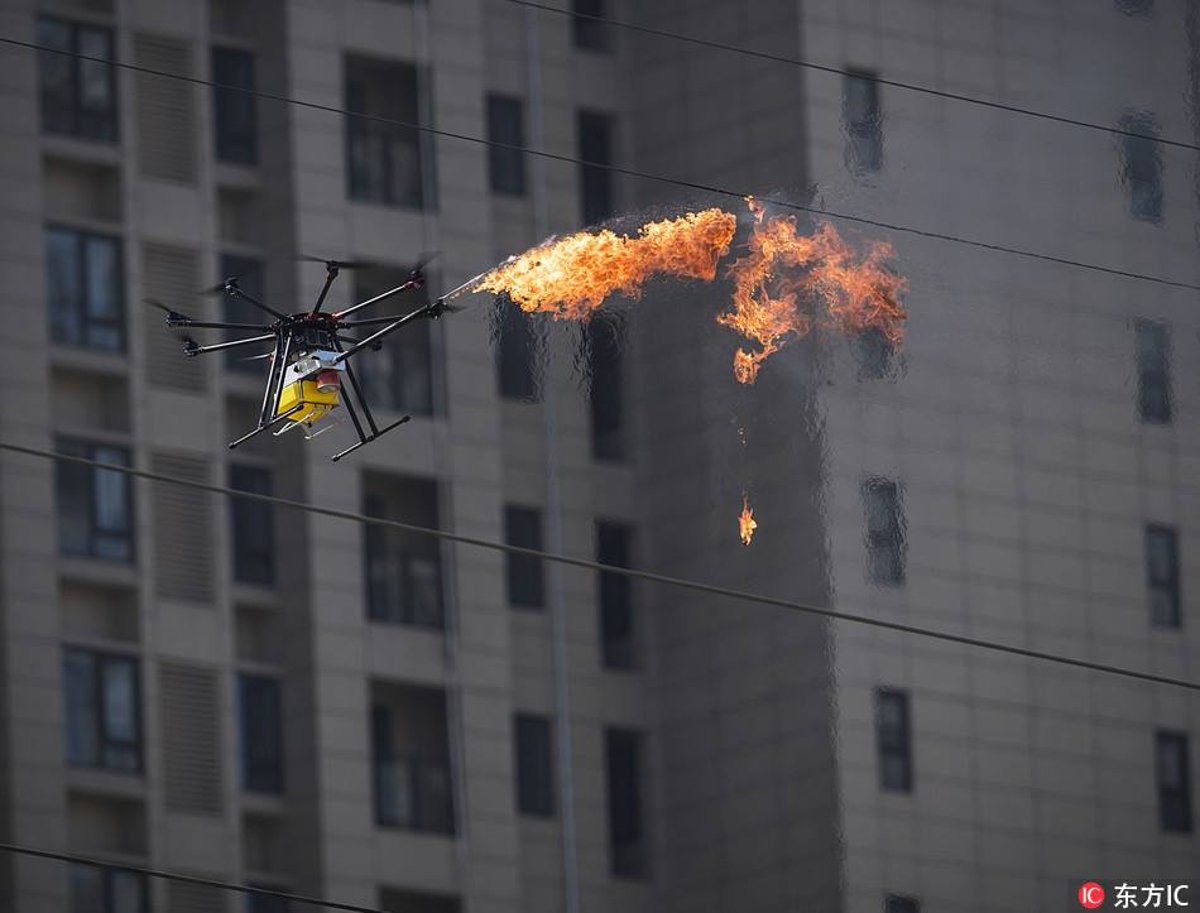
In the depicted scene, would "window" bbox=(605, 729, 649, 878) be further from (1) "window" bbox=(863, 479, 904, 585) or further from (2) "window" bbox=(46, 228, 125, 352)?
(2) "window" bbox=(46, 228, 125, 352)

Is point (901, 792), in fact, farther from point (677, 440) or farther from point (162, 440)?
point (162, 440)

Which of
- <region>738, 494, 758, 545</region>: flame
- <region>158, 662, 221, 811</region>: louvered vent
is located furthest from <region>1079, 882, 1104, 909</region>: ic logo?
<region>158, 662, 221, 811</region>: louvered vent

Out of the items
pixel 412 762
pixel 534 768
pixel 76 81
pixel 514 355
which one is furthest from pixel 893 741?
pixel 76 81

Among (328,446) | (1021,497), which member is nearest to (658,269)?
(328,446)

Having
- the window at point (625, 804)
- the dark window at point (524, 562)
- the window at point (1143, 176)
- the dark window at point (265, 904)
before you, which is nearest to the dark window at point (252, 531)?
the dark window at point (524, 562)

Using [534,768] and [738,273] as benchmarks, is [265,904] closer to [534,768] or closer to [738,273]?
[534,768]

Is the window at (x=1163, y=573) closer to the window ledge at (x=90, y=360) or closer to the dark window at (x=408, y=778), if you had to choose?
the dark window at (x=408, y=778)
